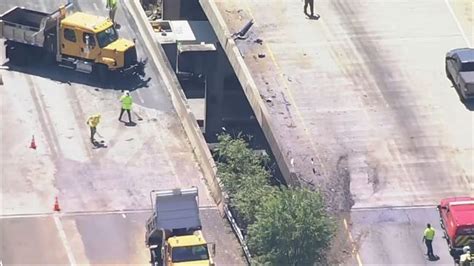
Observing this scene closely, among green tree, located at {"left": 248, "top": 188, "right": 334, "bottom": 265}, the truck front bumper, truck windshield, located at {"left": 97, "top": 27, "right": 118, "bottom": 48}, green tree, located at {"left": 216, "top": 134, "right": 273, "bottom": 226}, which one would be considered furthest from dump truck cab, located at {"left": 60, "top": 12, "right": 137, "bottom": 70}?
green tree, located at {"left": 248, "top": 188, "right": 334, "bottom": 265}

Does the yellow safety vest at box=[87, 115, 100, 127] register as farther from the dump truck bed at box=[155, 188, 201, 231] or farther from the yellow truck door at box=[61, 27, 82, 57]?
the dump truck bed at box=[155, 188, 201, 231]

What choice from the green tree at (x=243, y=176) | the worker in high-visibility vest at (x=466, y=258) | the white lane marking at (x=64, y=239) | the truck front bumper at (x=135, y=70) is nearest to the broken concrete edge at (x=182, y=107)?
the green tree at (x=243, y=176)

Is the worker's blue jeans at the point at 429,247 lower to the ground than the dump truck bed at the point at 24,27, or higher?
lower

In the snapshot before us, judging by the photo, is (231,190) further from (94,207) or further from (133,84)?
(133,84)

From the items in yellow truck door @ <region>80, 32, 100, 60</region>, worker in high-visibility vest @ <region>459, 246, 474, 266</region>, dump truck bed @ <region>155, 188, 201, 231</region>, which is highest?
yellow truck door @ <region>80, 32, 100, 60</region>

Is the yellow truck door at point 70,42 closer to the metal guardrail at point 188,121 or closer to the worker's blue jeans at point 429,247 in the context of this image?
the metal guardrail at point 188,121

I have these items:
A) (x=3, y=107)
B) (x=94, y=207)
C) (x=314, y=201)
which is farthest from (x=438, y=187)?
(x=3, y=107)

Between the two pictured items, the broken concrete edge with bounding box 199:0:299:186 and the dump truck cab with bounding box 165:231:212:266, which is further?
the broken concrete edge with bounding box 199:0:299:186
